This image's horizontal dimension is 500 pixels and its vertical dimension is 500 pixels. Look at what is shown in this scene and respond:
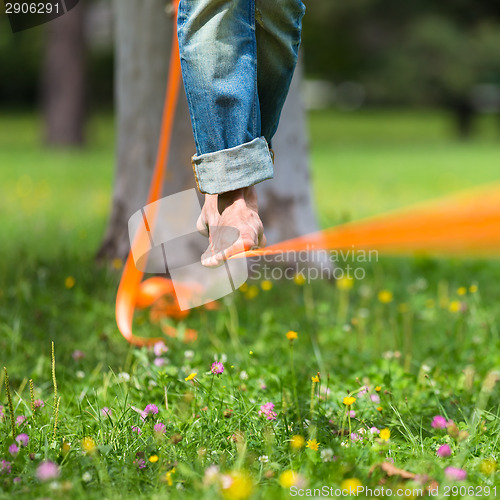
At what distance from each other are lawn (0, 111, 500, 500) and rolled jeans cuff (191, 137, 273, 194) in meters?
0.50

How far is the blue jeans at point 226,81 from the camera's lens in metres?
1.84

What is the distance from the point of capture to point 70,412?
2.17 m

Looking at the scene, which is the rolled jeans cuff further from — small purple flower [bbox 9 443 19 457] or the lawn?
small purple flower [bbox 9 443 19 457]

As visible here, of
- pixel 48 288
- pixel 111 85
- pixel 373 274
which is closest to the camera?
pixel 48 288

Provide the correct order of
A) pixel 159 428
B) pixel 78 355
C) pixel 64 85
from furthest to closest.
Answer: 1. pixel 64 85
2. pixel 78 355
3. pixel 159 428

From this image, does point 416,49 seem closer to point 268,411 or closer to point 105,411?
point 268,411

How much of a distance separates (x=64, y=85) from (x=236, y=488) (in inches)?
531

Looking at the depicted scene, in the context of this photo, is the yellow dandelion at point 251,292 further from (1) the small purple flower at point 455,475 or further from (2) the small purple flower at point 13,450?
(1) the small purple flower at point 455,475

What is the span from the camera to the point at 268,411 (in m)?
2.02

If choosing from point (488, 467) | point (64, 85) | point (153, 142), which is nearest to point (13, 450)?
point (488, 467)

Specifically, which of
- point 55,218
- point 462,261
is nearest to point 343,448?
point 462,261

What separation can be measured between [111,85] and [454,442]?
2371 centimetres

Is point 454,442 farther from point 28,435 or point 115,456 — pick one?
point 28,435

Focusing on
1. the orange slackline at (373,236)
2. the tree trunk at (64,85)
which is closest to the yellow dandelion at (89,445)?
the orange slackline at (373,236)
